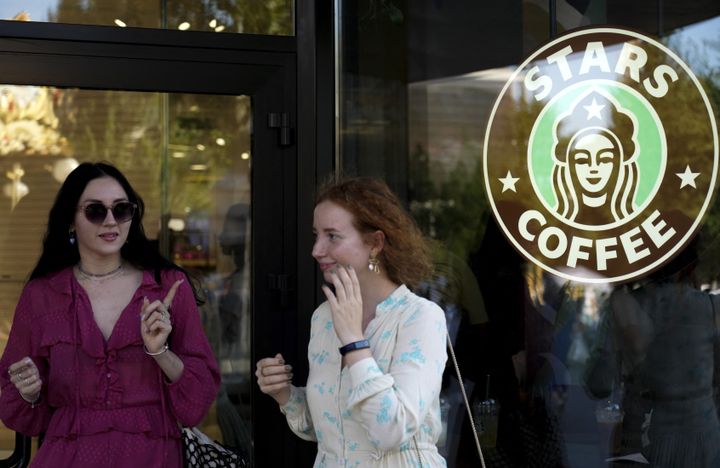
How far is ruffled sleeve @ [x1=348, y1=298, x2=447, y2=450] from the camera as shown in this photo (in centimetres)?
203

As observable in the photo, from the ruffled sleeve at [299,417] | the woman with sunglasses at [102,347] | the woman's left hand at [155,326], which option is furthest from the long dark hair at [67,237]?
the ruffled sleeve at [299,417]

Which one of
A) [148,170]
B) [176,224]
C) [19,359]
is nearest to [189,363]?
[19,359]

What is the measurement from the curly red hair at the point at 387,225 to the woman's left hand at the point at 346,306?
175mm

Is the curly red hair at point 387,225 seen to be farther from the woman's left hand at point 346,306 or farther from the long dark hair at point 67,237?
the long dark hair at point 67,237

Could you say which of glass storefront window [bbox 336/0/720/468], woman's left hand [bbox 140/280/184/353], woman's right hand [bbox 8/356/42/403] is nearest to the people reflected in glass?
glass storefront window [bbox 336/0/720/468]

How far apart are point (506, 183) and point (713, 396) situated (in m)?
0.97

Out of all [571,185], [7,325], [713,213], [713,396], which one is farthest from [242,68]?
[7,325]

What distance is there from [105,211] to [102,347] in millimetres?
433

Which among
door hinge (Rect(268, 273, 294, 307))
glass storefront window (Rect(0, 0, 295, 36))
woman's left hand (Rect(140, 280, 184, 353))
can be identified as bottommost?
woman's left hand (Rect(140, 280, 184, 353))

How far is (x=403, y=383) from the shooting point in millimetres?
2084

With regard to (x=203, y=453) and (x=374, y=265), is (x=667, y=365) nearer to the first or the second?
(x=374, y=265)

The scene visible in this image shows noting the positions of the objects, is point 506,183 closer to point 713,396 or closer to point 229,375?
point 713,396

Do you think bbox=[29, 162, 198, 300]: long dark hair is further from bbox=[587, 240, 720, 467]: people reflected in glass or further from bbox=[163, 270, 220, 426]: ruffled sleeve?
bbox=[587, 240, 720, 467]: people reflected in glass

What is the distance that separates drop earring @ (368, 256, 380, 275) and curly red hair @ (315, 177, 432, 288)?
0.01m
